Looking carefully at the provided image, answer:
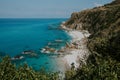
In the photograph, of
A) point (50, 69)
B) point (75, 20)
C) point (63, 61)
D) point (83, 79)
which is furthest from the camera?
point (75, 20)

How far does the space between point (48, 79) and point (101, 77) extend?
7.24m

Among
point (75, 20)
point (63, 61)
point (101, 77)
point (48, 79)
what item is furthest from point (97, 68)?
point (75, 20)

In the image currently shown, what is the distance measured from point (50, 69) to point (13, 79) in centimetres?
3982

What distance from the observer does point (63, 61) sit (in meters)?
74.4

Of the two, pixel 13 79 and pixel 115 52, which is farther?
pixel 115 52

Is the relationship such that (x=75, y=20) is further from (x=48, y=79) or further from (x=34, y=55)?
(x=48, y=79)

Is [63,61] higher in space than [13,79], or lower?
lower

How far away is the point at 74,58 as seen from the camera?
7769 centimetres

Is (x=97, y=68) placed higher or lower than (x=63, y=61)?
higher

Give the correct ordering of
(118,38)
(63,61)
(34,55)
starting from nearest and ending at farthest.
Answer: (118,38)
(63,61)
(34,55)

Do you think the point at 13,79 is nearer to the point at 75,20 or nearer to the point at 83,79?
the point at 83,79

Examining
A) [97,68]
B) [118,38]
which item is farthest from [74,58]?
[97,68]

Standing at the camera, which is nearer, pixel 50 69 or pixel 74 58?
pixel 50 69

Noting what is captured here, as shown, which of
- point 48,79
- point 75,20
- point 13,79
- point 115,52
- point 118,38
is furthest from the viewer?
point 75,20
